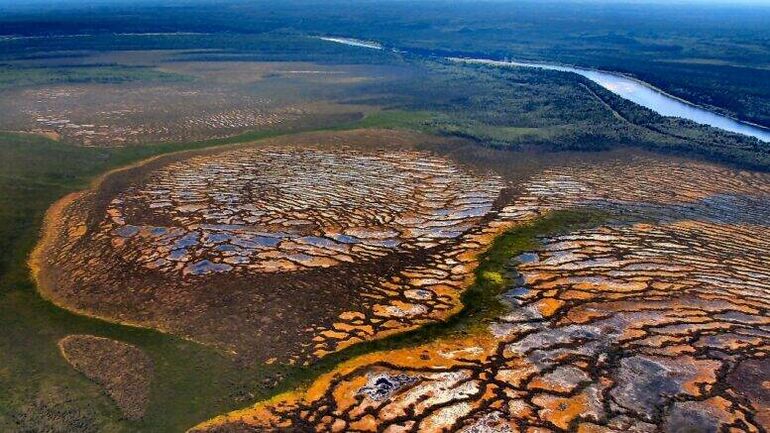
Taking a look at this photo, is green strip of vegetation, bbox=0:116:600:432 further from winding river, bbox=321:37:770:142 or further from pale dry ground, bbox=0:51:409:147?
winding river, bbox=321:37:770:142

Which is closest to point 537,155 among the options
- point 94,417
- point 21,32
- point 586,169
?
point 586,169

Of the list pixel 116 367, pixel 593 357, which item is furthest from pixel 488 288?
pixel 116 367

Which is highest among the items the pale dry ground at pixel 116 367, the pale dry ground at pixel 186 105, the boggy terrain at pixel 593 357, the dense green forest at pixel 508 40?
the dense green forest at pixel 508 40

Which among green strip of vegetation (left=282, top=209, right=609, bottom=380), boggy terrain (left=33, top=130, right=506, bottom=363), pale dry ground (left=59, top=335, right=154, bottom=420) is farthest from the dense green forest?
pale dry ground (left=59, top=335, right=154, bottom=420)

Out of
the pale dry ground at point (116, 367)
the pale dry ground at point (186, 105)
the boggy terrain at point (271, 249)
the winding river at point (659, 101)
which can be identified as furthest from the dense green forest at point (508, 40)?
the pale dry ground at point (116, 367)

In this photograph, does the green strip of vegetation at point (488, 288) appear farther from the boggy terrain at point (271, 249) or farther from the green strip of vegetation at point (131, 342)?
the boggy terrain at point (271, 249)

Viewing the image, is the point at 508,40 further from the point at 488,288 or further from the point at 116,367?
the point at 116,367
